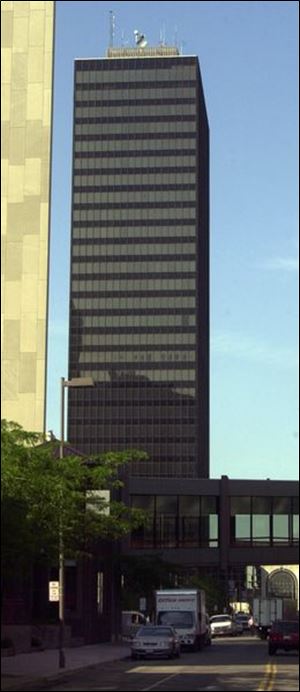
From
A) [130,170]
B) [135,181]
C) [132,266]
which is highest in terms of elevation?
[130,170]

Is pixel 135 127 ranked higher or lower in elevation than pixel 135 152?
higher

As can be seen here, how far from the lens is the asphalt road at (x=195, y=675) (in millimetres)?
28781

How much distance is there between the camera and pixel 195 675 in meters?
34.1

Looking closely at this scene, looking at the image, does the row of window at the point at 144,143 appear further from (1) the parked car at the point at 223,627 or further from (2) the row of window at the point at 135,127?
(1) the parked car at the point at 223,627

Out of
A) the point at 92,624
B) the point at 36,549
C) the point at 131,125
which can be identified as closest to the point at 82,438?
the point at 131,125

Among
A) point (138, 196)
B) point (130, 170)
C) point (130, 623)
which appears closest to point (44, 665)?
point (130, 623)

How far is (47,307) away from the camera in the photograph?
183ft

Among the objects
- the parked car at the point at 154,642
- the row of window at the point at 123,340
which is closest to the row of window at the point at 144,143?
the row of window at the point at 123,340

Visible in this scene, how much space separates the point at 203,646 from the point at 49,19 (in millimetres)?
31418

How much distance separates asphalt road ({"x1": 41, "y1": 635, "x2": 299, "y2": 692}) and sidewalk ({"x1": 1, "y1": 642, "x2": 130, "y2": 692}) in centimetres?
63

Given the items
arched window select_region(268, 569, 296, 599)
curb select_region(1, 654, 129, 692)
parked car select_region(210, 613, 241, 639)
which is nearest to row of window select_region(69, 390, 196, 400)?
parked car select_region(210, 613, 241, 639)

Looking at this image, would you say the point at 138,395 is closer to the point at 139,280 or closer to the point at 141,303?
the point at 141,303

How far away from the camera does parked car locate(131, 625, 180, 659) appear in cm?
4528

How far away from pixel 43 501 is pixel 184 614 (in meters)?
20.8
